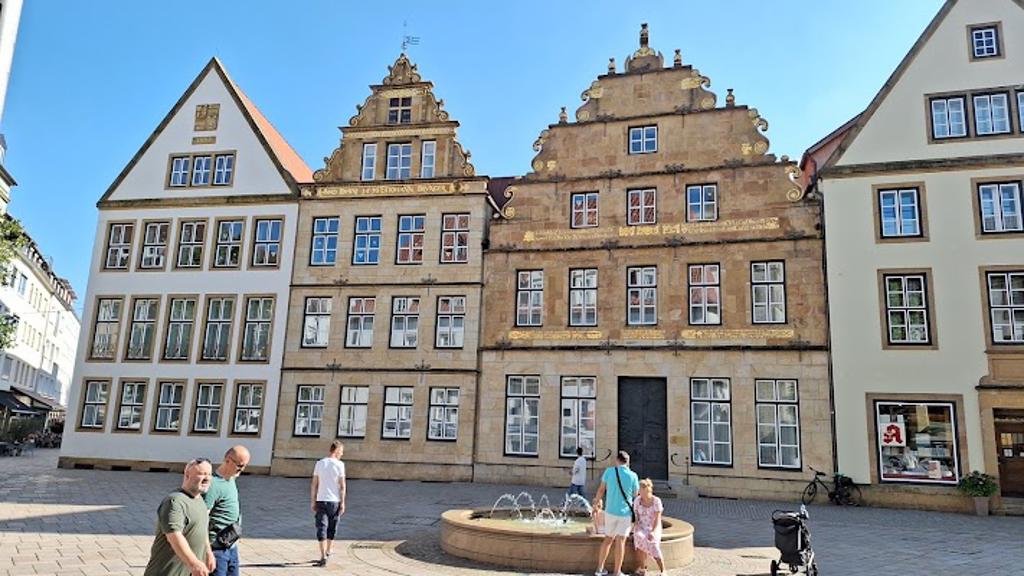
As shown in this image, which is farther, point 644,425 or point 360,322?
point 360,322

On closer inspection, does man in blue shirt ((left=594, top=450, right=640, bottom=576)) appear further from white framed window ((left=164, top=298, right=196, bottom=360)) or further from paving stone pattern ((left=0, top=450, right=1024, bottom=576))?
white framed window ((left=164, top=298, right=196, bottom=360))

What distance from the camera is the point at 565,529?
12.7 m

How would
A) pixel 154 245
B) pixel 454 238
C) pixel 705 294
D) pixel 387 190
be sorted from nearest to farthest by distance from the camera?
1. pixel 705 294
2. pixel 454 238
3. pixel 387 190
4. pixel 154 245

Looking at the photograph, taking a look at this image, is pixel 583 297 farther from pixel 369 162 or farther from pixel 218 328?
pixel 218 328

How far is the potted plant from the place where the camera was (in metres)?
19.2

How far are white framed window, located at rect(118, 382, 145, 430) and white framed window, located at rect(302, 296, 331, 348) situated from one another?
696 centimetres

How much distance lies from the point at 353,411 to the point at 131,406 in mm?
9169

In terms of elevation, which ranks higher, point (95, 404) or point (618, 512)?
point (95, 404)

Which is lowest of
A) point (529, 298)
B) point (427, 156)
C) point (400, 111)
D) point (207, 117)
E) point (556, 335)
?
point (556, 335)

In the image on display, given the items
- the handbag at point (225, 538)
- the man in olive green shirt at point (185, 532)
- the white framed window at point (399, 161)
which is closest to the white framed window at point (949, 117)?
the white framed window at point (399, 161)

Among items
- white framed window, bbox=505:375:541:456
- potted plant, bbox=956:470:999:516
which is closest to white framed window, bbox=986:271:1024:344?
potted plant, bbox=956:470:999:516

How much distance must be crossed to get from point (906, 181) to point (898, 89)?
10.1 feet

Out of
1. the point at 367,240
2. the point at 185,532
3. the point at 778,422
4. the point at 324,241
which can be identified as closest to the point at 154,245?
the point at 324,241

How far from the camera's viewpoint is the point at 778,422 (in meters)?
22.0
